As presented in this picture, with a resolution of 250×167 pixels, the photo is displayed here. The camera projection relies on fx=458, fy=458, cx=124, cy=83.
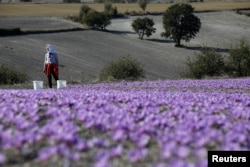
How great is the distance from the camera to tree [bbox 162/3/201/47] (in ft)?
322

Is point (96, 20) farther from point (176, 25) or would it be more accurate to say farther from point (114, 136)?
point (114, 136)

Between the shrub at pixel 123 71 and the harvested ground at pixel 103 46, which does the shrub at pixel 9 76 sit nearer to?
the shrub at pixel 123 71

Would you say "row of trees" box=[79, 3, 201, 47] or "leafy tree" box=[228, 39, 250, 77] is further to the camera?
"row of trees" box=[79, 3, 201, 47]

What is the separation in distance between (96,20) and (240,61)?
63.3 m

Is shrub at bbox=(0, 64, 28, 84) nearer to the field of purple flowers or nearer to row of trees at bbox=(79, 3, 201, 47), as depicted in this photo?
the field of purple flowers

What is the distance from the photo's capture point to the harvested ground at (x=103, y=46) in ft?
180

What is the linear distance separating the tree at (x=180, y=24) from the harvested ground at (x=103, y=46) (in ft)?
6.17

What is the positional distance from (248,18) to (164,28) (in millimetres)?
29630

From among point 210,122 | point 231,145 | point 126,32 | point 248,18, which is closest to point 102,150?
point 231,145

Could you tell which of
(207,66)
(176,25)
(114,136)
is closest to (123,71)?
(207,66)

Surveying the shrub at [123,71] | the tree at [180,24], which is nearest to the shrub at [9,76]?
the shrub at [123,71]

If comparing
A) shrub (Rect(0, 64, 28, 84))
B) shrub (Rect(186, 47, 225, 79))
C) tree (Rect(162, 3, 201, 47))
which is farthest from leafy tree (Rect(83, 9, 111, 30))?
shrub (Rect(0, 64, 28, 84))

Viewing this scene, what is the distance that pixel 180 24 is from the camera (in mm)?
102938

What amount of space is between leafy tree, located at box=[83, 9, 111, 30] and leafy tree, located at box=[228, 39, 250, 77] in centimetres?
6226
